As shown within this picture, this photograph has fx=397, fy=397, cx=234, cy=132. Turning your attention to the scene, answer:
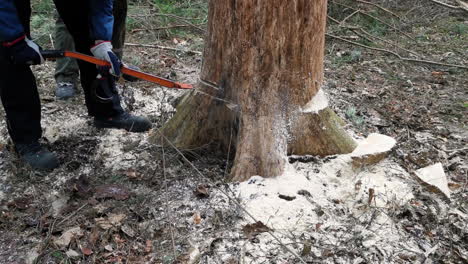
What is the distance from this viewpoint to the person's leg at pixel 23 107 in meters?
2.35

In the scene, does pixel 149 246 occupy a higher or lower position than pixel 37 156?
lower

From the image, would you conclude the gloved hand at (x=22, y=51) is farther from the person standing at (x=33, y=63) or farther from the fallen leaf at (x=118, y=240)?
the fallen leaf at (x=118, y=240)

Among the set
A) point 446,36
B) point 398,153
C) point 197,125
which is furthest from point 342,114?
point 446,36

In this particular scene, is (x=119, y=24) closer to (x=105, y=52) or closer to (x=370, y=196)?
(x=105, y=52)

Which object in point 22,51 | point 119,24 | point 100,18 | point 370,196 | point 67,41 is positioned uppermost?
point 100,18

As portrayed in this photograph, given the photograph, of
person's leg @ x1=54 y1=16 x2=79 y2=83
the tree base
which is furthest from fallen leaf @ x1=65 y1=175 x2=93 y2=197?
person's leg @ x1=54 y1=16 x2=79 y2=83

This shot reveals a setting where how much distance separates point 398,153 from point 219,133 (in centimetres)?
126

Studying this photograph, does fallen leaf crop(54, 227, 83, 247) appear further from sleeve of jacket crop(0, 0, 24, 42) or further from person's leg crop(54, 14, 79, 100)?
person's leg crop(54, 14, 79, 100)

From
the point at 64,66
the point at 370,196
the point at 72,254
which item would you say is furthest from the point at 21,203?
the point at 370,196

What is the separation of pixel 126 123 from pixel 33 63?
2.52 ft

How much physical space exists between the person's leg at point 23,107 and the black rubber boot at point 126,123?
1.44 feet

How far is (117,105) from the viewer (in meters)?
2.92

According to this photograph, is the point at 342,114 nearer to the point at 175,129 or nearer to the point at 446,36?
the point at 175,129

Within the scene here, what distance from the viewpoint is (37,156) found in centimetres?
247
